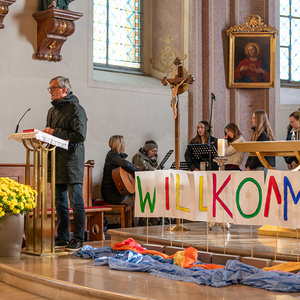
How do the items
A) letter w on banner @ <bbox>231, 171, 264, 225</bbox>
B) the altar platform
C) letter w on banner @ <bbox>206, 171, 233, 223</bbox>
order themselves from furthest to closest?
1. letter w on banner @ <bbox>206, 171, 233, 223</bbox>
2. letter w on banner @ <bbox>231, 171, 264, 225</bbox>
3. the altar platform

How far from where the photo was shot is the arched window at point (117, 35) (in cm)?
984

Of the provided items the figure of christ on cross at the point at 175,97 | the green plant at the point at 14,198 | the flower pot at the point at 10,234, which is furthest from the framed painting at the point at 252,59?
the flower pot at the point at 10,234

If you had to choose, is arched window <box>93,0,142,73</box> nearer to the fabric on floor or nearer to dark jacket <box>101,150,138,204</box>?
dark jacket <box>101,150,138,204</box>

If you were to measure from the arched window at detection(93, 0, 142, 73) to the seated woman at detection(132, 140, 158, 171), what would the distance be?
72.7 inches

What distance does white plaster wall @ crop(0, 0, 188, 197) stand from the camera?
8.03 meters

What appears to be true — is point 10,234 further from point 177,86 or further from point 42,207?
point 177,86

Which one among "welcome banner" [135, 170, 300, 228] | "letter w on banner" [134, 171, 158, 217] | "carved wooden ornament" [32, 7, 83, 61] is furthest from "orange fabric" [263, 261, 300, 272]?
"carved wooden ornament" [32, 7, 83, 61]

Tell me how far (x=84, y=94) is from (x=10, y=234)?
423 cm

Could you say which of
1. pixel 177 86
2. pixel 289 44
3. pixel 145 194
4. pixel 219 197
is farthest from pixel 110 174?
pixel 289 44

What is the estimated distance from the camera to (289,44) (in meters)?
11.6

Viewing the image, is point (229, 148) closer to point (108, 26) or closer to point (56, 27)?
point (56, 27)

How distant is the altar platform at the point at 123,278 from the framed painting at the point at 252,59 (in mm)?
5510

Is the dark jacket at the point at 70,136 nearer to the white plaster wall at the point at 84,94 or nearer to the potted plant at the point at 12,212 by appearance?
the potted plant at the point at 12,212

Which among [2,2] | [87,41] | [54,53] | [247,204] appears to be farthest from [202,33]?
[247,204]
